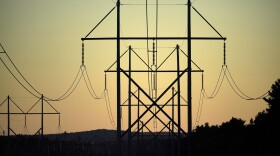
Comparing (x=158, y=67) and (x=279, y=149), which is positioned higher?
(x=158, y=67)

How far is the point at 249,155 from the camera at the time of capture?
70.2 meters

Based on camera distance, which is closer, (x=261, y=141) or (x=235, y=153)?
(x=261, y=141)

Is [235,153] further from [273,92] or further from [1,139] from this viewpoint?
[1,139]

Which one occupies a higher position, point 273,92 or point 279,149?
point 273,92

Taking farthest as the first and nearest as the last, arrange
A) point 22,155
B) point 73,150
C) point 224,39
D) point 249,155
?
point 73,150
point 22,155
point 249,155
point 224,39

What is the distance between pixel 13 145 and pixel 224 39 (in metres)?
70.1

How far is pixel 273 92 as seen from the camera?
7681 cm

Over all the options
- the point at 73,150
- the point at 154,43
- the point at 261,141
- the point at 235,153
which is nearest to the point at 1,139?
the point at 73,150

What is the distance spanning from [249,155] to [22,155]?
4289 centimetres

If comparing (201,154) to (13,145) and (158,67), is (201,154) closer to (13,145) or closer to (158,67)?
(13,145)

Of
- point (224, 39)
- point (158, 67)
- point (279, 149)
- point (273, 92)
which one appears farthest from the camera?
point (273, 92)

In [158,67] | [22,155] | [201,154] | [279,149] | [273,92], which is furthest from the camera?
[22,155]

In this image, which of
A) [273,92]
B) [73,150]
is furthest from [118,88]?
[73,150]

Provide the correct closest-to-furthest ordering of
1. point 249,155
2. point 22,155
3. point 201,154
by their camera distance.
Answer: point 249,155 → point 201,154 → point 22,155
